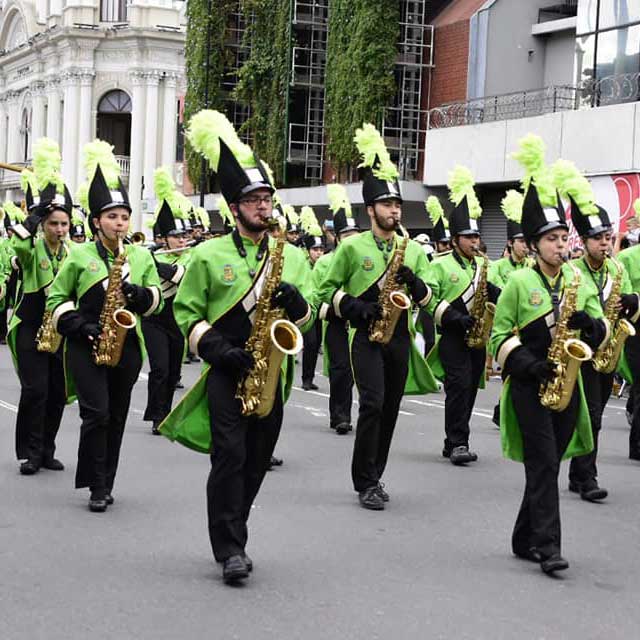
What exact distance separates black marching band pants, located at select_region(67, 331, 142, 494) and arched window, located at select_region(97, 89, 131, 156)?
2529 inches

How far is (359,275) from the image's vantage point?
9.27 metres

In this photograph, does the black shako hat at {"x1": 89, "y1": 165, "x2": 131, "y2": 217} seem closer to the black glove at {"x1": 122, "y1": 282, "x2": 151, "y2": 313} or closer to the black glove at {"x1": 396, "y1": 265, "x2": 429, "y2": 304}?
the black glove at {"x1": 122, "y1": 282, "x2": 151, "y2": 313}

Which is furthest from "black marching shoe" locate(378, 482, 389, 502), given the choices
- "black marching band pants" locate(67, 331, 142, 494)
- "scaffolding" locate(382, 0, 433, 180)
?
"scaffolding" locate(382, 0, 433, 180)

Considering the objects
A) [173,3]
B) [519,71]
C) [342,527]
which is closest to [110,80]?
[173,3]

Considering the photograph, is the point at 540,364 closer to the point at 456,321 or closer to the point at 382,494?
the point at 382,494

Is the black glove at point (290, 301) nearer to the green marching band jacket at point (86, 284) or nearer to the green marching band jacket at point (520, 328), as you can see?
the green marching band jacket at point (520, 328)

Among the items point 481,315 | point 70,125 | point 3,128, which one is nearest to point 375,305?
point 481,315

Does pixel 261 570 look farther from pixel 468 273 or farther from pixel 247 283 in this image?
pixel 468 273

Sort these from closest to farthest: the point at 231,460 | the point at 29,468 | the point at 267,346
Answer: the point at 231,460 → the point at 267,346 → the point at 29,468

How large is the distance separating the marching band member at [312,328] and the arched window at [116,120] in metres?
52.7

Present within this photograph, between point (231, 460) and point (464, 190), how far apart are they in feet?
18.3

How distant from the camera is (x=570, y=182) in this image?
27.9 ft

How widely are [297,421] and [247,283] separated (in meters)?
6.84

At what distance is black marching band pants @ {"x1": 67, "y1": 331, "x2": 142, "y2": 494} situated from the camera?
341 inches
